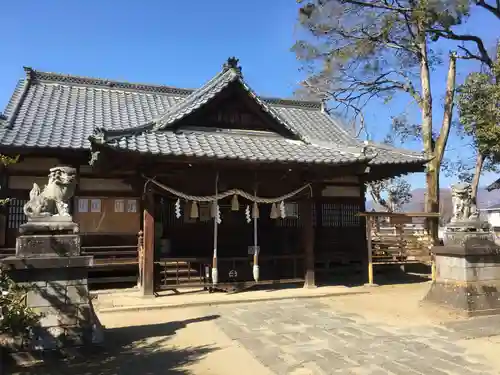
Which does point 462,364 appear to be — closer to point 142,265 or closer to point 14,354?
point 14,354

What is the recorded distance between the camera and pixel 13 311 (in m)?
5.10

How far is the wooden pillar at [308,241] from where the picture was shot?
12.0 m

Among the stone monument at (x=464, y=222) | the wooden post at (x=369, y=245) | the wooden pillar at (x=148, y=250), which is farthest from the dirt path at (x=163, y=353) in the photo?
the wooden post at (x=369, y=245)

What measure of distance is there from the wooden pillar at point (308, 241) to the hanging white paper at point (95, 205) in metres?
5.86

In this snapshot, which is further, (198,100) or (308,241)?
(308,241)

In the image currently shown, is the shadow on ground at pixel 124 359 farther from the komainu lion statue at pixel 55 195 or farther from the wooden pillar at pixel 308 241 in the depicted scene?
the wooden pillar at pixel 308 241

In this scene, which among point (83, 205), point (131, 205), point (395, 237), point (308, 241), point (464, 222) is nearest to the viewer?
point (464, 222)

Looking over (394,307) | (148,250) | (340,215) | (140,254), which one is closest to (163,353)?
(148,250)

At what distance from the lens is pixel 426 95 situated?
17016 mm

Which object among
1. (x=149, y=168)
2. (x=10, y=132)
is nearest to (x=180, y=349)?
(x=149, y=168)

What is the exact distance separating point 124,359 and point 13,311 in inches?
67.0

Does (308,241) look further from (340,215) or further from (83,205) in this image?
(83,205)

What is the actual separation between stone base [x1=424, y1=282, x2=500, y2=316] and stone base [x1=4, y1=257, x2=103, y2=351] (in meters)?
7.10

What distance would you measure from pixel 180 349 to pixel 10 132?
26.5ft
